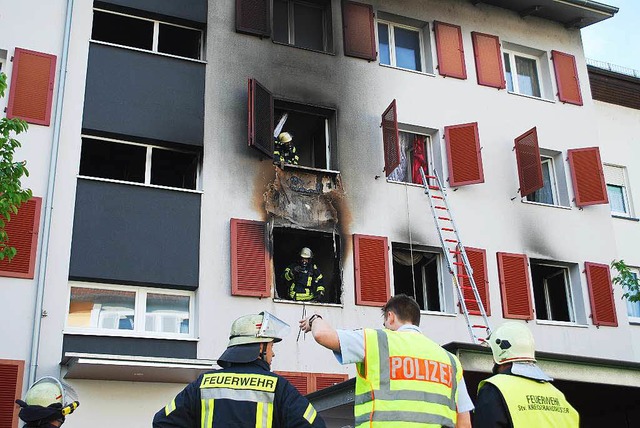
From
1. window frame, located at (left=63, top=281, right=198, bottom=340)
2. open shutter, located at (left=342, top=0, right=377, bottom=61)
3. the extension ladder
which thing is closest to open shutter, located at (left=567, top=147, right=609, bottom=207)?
the extension ladder

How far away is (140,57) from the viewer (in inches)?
618

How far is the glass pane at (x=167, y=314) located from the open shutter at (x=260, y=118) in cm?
306

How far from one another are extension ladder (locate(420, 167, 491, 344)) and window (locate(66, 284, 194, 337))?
4.86 m

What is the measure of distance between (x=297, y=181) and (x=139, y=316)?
387 centimetres

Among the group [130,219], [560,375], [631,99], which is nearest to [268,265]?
[130,219]

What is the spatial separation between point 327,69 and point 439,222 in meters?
3.76

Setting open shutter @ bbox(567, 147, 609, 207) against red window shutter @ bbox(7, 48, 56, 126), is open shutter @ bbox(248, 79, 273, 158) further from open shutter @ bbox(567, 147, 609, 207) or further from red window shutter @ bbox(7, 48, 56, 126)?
open shutter @ bbox(567, 147, 609, 207)

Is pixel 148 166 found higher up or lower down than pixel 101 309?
higher up

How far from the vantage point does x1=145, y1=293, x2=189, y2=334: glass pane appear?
1445 cm

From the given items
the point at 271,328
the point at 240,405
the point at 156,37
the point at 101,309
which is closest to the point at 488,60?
the point at 156,37

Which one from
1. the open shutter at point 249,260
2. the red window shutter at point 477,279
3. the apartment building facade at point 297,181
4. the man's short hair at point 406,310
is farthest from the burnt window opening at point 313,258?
the man's short hair at point 406,310

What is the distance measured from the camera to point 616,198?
20719 mm

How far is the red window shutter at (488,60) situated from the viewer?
19.1 meters

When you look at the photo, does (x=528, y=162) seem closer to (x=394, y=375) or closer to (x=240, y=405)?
(x=394, y=375)
